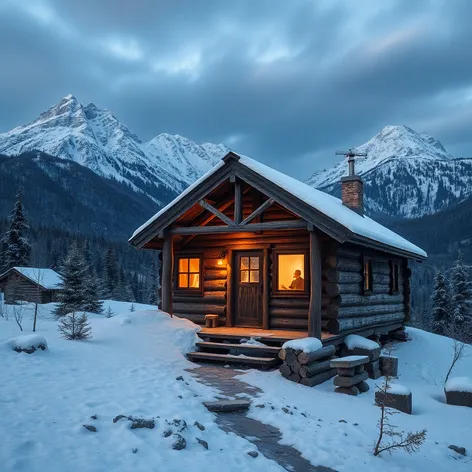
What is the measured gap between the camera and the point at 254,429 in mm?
6789

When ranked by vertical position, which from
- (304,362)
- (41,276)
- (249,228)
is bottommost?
(304,362)

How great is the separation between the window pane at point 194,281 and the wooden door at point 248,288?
53.7 inches

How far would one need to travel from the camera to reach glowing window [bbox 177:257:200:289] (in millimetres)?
15281

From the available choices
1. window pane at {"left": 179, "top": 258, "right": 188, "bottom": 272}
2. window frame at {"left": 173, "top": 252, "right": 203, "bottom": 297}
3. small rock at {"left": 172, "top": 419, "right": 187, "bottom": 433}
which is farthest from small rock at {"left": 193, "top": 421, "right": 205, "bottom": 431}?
window pane at {"left": 179, "top": 258, "right": 188, "bottom": 272}

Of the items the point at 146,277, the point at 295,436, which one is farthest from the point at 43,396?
the point at 146,277

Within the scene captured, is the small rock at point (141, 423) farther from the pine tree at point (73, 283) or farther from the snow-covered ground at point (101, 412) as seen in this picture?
the pine tree at point (73, 283)

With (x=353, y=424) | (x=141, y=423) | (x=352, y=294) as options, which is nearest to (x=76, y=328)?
(x=141, y=423)

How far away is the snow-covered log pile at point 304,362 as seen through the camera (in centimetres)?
1010

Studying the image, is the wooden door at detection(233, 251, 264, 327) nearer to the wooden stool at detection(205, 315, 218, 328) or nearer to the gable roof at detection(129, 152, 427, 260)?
the wooden stool at detection(205, 315, 218, 328)

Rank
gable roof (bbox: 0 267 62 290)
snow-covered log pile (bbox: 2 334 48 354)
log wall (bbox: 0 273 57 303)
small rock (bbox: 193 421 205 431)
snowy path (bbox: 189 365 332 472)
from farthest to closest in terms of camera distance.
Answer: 1. gable roof (bbox: 0 267 62 290)
2. log wall (bbox: 0 273 57 303)
3. snow-covered log pile (bbox: 2 334 48 354)
4. small rock (bbox: 193 421 205 431)
5. snowy path (bbox: 189 365 332 472)

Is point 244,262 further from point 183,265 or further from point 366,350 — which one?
point 366,350

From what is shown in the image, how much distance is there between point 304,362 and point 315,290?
89.0 inches

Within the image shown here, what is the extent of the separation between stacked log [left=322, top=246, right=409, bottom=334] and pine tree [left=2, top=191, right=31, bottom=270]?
32.4 metres

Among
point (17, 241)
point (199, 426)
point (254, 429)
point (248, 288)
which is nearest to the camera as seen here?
point (199, 426)
